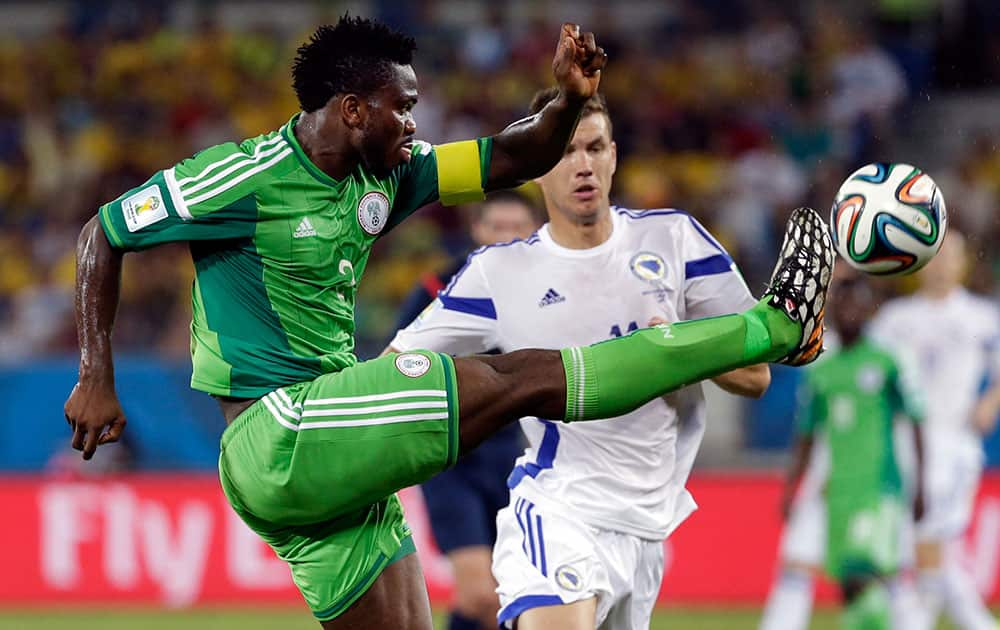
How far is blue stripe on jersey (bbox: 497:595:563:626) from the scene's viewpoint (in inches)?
180

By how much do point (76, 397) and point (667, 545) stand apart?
6.47m

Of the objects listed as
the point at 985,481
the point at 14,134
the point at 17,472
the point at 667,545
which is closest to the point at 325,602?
the point at 667,545

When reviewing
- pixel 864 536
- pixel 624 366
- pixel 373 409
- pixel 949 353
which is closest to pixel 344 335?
pixel 373 409

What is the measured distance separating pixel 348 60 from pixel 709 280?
1.40m

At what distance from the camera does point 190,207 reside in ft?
13.9

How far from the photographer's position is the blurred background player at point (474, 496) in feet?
21.0

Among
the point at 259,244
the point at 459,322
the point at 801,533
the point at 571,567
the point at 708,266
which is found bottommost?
the point at 801,533

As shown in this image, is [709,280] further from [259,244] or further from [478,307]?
[259,244]

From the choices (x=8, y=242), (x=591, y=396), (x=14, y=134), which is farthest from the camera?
(x=14, y=134)

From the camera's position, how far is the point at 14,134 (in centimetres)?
1474

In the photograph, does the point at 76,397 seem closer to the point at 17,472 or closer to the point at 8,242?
the point at 17,472

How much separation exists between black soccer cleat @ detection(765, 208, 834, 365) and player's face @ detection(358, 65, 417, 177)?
1.18m

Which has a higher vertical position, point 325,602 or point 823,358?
point 823,358

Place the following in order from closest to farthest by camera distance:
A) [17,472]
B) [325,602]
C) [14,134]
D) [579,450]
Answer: [325,602] → [579,450] → [17,472] → [14,134]
